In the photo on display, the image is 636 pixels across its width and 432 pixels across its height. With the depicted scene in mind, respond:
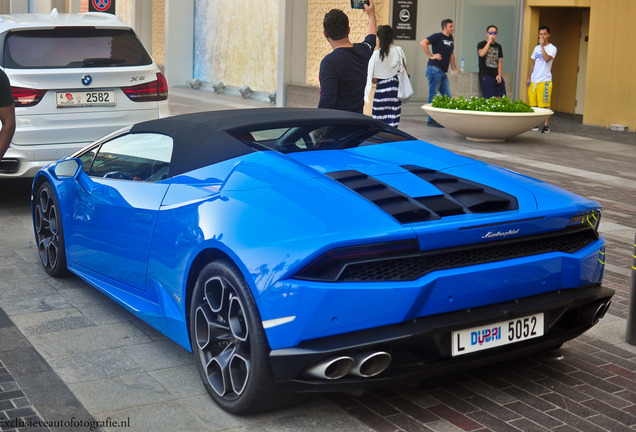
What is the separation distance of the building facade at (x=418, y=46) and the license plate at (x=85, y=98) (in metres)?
7.53

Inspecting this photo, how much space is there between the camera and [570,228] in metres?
4.22

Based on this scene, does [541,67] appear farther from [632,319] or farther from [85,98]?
[632,319]

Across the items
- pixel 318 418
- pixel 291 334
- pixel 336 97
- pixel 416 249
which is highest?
pixel 336 97

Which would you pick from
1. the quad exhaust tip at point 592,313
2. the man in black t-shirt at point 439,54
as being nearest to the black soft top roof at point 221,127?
the quad exhaust tip at point 592,313

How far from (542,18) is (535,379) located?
17309 mm

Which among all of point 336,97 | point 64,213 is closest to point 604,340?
point 336,97

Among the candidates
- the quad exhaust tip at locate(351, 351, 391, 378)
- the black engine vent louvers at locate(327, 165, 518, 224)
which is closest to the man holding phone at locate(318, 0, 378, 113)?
the black engine vent louvers at locate(327, 165, 518, 224)

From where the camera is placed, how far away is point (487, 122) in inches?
550

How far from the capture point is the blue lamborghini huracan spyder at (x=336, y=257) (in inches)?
142

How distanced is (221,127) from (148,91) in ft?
14.1

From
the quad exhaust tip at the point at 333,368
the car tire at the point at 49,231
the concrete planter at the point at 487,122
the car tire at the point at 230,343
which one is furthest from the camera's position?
the concrete planter at the point at 487,122

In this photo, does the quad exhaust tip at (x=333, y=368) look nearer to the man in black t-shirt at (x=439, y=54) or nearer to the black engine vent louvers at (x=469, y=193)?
the black engine vent louvers at (x=469, y=193)

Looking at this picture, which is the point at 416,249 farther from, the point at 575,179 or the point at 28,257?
the point at 575,179

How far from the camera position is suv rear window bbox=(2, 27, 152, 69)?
8.13 metres
